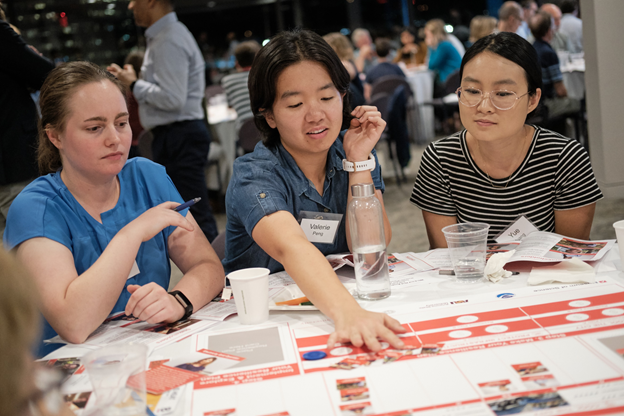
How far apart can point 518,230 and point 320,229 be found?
643 millimetres

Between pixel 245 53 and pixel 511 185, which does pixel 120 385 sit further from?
pixel 245 53

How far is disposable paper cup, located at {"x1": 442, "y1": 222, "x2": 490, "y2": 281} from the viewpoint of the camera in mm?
1419

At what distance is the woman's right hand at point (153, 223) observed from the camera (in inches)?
59.0

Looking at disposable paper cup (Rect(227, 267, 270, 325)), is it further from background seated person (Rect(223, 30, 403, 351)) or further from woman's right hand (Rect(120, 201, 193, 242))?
woman's right hand (Rect(120, 201, 193, 242))

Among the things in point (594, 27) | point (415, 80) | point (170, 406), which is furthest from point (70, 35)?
point (170, 406)

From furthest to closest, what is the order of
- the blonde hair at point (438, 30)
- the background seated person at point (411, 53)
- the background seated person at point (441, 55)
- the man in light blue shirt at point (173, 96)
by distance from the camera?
the background seated person at point (411, 53), the blonde hair at point (438, 30), the background seated person at point (441, 55), the man in light blue shirt at point (173, 96)

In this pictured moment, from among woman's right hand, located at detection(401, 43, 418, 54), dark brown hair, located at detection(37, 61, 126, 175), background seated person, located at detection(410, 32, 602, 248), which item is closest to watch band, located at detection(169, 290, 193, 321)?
dark brown hair, located at detection(37, 61, 126, 175)

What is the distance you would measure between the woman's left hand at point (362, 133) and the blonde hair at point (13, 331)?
1358 millimetres

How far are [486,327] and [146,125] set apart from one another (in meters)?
3.05

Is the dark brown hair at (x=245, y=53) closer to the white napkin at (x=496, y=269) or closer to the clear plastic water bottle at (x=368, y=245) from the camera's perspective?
the clear plastic water bottle at (x=368, y=245)

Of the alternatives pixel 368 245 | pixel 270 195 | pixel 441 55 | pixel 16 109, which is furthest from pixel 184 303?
pixel 441 55

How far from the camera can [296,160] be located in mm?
1823

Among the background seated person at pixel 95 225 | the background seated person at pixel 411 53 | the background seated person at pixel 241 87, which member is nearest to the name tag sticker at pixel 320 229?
the background seated person at pixel 95 225

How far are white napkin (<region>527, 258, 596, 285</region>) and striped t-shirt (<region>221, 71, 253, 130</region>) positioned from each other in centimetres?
406
